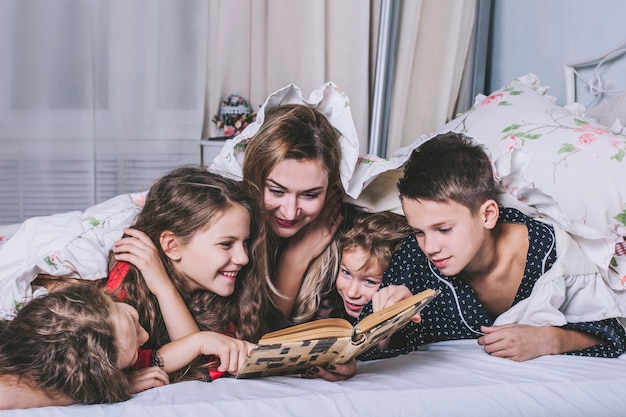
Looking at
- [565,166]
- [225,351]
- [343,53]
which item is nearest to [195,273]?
[225,351]

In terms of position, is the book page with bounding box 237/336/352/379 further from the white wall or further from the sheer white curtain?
the sheer white curtain

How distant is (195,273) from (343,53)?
1.40 metres

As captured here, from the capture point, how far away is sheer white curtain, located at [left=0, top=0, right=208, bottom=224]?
2.26 m

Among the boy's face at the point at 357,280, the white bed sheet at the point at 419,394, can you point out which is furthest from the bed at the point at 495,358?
the boy's face at the point at 357,280

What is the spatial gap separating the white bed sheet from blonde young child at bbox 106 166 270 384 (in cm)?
8

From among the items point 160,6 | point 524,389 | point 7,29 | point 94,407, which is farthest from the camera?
point 160,6

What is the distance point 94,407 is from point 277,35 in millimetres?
1830

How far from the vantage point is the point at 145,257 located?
4.17 feet

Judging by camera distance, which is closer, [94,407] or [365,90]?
[94,407]

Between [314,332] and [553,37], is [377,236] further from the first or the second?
[553,37]

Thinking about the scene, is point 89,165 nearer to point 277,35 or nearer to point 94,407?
point 277,35

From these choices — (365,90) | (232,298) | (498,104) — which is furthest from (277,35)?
(232,298)

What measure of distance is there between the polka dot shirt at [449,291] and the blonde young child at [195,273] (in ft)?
0.82

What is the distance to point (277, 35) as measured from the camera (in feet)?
8.46
